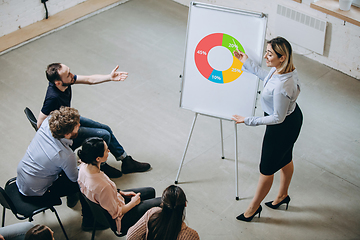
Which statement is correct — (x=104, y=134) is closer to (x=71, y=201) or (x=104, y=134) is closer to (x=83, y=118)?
(x=83, y=118)

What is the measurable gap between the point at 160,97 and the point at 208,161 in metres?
1.14

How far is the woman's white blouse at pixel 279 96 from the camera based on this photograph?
2.44 metres

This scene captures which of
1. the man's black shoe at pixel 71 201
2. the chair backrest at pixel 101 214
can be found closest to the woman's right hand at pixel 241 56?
the chair backrest at pixel 101 214

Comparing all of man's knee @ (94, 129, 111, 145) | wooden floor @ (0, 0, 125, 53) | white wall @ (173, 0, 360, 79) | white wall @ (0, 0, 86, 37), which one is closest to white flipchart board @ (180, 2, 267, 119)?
man's knee @ (94, 129, 111, 145)

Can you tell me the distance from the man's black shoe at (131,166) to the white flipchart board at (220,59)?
2.54 feet

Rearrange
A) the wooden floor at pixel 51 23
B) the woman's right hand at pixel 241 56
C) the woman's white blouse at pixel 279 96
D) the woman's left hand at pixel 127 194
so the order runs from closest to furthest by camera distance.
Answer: the woman's white blouse at pixel 279 96, the woman's left hand at pixel 127 194, the woman's right hand at pixel 241 56, the wooden floor at pixel 51 23

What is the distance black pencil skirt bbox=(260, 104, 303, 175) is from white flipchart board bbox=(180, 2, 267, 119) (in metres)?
0.36

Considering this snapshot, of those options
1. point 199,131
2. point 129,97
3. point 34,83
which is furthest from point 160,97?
point 34,83

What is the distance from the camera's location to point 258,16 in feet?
8.84

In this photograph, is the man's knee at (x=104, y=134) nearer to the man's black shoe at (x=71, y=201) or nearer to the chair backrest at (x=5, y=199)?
the man's black shoe at (x=71, y=201)

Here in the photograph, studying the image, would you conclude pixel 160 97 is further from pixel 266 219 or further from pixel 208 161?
pixel 266 219

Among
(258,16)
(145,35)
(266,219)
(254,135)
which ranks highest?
(258,16)

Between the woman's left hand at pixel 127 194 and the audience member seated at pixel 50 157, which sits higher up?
the audience member seated at pixel 50 157

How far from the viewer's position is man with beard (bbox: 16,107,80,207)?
2.53m
